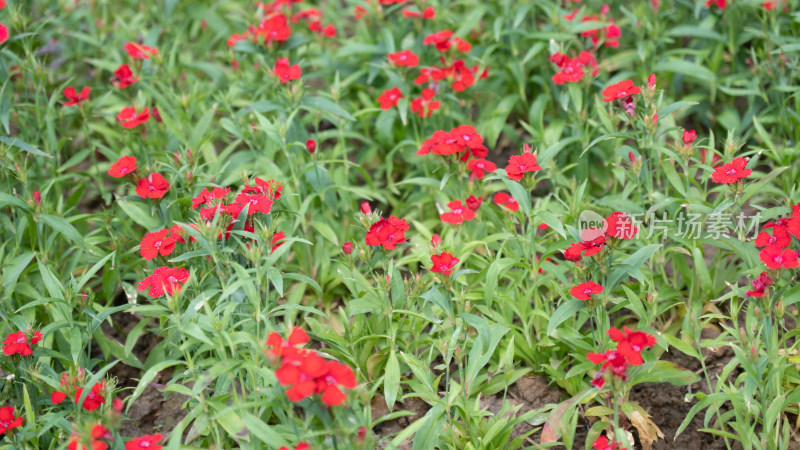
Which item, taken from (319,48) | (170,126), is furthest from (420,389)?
(319,48)

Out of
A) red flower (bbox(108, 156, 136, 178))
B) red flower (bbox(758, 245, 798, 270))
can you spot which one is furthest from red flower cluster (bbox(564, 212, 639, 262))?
red flower (bbox(108, 156, 136, 178))

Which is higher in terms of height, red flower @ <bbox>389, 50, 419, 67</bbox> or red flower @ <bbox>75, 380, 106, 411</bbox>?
red flower @ <bbox>389, 50, 419, 67</bbox>

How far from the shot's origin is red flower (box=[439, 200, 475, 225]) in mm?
3760

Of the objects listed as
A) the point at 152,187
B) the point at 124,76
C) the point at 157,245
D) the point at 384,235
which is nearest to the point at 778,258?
the point at 384,235

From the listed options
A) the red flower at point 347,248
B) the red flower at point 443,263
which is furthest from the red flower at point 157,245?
the red flower at point 443,263

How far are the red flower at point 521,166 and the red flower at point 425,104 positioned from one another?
3.79 ft

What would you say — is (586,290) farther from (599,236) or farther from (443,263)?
(443,263)

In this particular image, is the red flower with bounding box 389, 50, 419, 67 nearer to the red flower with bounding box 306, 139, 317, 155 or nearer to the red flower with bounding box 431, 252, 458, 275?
the red flower with bounding box 306, 139, 317, 155

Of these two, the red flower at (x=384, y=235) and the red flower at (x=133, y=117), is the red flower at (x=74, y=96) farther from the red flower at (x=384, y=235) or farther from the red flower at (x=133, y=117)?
the red flower at (x=384, y=235)

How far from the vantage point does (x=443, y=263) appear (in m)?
3.16

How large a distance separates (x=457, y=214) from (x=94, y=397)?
1.87 m

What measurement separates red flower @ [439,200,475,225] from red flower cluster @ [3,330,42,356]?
6.41 ft

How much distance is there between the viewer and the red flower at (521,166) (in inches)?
135

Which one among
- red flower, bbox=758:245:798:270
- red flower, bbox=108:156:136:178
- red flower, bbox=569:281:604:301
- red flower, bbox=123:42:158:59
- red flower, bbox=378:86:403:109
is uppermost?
red flower, bbox=123:42:158:59
